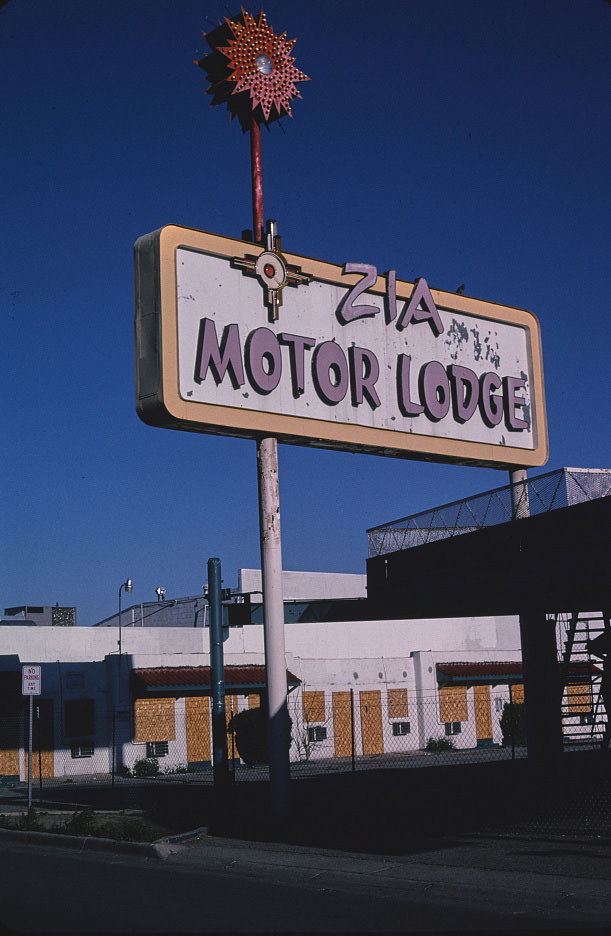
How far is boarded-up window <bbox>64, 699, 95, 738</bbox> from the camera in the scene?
35031 mm

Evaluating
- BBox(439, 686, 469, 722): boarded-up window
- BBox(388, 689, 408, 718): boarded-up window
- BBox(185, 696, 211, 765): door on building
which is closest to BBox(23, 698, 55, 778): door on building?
BBox(185, 696, 211, 765): door on building

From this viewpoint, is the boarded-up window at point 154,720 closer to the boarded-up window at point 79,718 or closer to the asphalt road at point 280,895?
the boarded-up window at point 79,718

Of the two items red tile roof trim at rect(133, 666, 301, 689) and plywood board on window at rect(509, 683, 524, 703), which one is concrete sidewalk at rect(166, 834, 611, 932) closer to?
red tile roof trim at rect(133, 666, 301, 689)

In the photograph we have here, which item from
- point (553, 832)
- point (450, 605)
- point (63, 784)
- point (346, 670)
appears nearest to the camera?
point (553, 832)

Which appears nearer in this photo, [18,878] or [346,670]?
[18,878]

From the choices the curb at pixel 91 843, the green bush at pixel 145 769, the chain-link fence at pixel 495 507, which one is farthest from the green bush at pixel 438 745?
the curb at pixel 91 843

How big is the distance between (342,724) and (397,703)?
2945mm

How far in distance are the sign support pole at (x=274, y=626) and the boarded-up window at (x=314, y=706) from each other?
23175mm

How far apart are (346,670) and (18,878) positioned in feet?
97.1

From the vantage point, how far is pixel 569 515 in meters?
16.4

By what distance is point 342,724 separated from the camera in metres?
40.5

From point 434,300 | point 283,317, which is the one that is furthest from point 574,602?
point 283,317

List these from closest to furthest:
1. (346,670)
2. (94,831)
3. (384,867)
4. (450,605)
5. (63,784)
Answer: (384,867) → (94,831) → (450,605) → (63,784) → (346,670)

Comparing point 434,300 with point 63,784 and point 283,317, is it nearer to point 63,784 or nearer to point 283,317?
point 283,317
